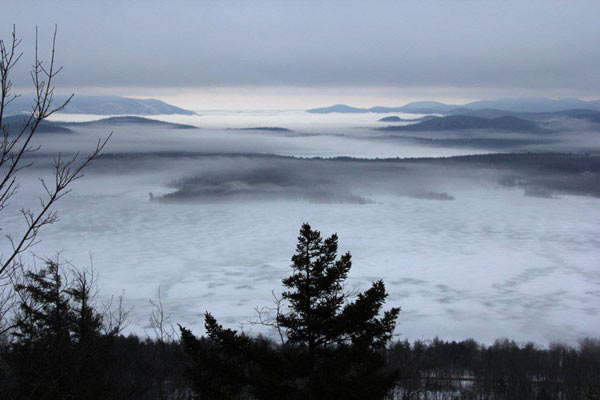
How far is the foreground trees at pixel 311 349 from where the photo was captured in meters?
10.7

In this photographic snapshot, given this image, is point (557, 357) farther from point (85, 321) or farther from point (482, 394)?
point (85, 321)

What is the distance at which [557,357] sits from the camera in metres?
86.2

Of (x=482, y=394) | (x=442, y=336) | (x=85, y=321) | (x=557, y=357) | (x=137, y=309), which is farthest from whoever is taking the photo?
(x=137, y=309)

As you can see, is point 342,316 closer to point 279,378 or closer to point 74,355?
point 279,378

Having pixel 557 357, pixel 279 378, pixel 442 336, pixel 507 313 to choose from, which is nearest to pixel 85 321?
pixel 279 378

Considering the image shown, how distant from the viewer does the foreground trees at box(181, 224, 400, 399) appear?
10680 mm

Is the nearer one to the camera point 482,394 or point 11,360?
point 11,360

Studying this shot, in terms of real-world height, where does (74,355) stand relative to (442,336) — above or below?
above

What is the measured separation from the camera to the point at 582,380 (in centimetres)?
6512

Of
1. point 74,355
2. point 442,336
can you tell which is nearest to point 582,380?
point 74,355

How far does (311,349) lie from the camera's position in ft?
36.3

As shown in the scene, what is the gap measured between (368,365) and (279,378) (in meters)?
1.98

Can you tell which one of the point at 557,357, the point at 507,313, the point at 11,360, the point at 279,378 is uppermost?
the point at 11,360

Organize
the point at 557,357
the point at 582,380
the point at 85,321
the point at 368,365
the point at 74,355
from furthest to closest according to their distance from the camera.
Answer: the point at 557,357 → the point at 582,380 → the point at 85,321 → the point at 368,365 → the point at 74,355
